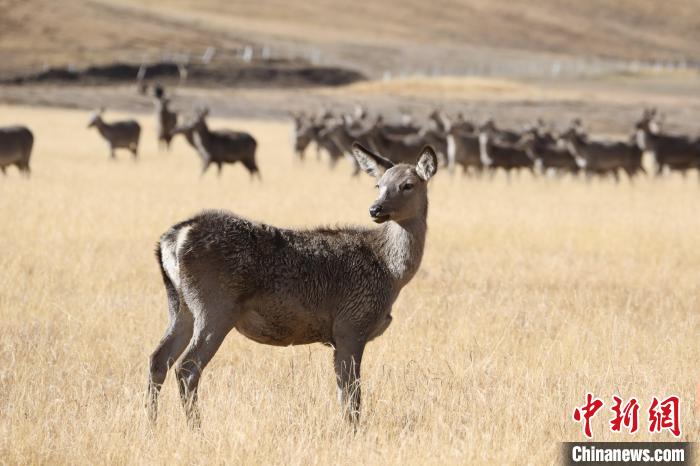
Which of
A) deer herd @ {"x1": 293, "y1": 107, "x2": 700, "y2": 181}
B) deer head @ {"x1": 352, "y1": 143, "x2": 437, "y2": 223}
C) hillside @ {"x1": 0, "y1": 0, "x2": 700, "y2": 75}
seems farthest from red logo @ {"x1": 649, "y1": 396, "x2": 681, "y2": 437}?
hillside @ {"x1": 0, "y1": 0, "x2": 700, "y2": 75}

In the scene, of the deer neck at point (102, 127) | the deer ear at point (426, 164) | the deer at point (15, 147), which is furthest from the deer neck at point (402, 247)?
the deer neck at point (102, 127)

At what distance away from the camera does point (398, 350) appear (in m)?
8.54

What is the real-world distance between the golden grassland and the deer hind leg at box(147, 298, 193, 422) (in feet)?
0.76

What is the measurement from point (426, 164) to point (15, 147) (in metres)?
16.9

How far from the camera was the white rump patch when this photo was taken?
6418 millimetres

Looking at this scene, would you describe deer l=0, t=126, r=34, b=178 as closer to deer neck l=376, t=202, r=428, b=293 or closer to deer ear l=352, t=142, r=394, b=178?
deer ear l=352, t=142, r=394, b=178

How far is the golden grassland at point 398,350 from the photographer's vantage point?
6.07 metres

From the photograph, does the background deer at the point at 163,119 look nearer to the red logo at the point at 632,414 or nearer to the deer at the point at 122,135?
the deer at the point at 122,135

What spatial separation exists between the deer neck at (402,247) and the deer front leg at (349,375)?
598mm

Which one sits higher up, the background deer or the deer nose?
the deer nose

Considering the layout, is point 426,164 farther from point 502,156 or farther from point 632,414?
point 502,156

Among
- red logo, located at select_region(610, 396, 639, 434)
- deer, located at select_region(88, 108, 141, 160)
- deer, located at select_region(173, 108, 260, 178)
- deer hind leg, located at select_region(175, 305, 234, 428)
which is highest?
deer hind leg, located at select_region(175, 305, 234, 428)

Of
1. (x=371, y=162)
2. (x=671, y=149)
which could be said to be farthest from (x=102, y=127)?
(x=371, y=162)

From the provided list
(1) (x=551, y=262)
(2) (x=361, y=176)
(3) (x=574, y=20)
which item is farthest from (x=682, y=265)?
(3) (x=574, y=20)
